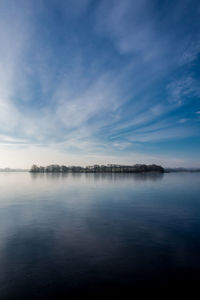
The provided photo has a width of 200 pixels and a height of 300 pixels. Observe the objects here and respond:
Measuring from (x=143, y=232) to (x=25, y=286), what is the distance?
431 inches

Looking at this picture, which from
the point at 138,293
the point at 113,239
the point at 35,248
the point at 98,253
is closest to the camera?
the point at 138,293

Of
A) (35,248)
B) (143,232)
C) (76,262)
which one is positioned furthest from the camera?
(143,232)

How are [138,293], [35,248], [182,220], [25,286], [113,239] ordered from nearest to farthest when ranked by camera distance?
[138,293], [25,286], [35,248], [113,239], [182,220]

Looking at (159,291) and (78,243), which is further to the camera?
(78,243)

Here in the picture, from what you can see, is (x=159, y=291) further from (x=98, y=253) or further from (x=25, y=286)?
(x=25, y=286)

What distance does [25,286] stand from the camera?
8.30 meters

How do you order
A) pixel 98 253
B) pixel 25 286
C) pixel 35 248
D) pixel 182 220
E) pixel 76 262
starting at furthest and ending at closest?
pixel 182 220
pixel 35 248
pixel 98 253
pixel 76 262
pixel 25 286

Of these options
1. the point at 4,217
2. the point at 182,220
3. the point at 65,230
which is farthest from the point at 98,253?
the point at 4,217

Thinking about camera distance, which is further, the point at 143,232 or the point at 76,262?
the point at 143,232

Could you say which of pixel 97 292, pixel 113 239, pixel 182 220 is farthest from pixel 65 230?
pixel 182 220

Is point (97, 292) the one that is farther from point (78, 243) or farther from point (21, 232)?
point (21, 232)

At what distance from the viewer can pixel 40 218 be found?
66.9ft

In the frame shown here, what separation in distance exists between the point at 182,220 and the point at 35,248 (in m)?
16.7

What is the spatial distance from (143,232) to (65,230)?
7.66m
